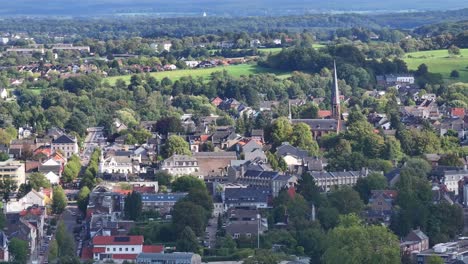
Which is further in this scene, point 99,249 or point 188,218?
point 188,218

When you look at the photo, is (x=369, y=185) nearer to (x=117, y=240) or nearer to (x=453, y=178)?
(x=453, y=178)

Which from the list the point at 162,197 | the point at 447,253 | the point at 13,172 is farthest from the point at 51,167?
the point at 447,253

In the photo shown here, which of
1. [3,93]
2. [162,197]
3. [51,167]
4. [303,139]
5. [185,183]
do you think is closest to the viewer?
[162,197]

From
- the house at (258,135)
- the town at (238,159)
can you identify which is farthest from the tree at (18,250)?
the house at (258,135)

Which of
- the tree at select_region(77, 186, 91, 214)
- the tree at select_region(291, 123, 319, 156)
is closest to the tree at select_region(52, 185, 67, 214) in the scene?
the tree at select_region(77, 186, 91, 214)

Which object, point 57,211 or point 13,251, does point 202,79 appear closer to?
point 57,211

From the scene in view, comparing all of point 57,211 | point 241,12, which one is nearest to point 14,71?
point 57,211

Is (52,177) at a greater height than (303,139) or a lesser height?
greater

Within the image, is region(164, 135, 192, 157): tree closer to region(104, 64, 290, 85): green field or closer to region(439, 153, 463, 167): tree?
region(439, 153, 463, 167): tree
